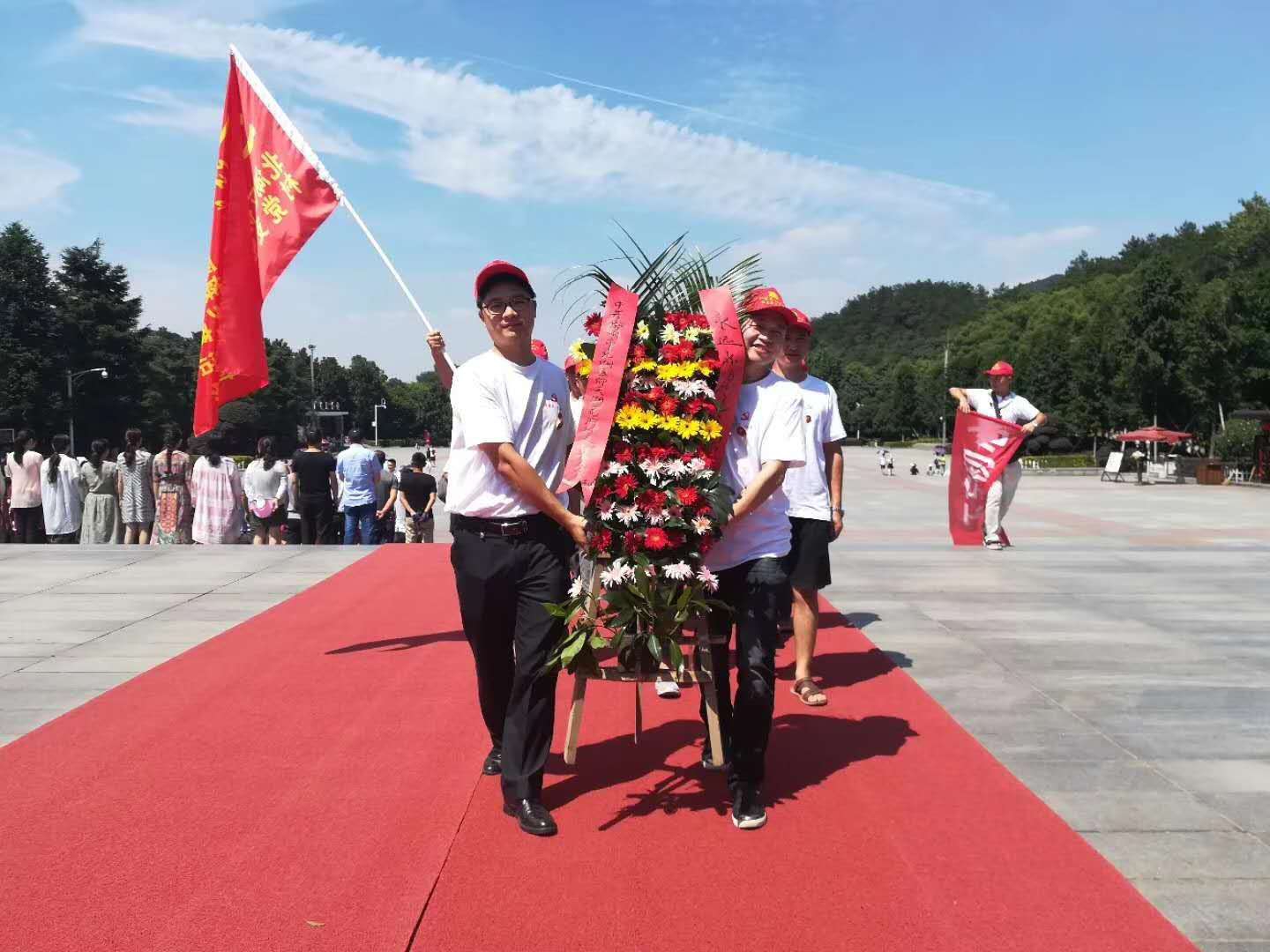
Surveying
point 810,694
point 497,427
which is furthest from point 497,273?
point 810,694

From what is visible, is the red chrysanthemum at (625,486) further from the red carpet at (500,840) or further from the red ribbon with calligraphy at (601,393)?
the red carpet at (500,840)

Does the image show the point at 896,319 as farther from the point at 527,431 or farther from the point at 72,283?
the point at 527,431

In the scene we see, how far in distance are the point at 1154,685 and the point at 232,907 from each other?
16.0 ft

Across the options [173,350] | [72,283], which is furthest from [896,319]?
[72,283]

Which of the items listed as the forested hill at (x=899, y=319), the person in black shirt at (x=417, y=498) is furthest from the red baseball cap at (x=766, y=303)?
the forested hill at (x=899, y=319)

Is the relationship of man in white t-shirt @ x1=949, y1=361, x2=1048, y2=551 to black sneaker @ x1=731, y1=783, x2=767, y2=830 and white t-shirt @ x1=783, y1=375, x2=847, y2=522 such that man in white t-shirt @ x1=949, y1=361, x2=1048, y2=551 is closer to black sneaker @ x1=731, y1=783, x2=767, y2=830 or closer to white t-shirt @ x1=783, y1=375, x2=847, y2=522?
white t-shirt @ x1=783, y1=375, x2=847, y2=522

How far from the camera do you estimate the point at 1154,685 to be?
5.74 m

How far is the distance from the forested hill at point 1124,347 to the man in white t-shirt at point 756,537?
3556mm

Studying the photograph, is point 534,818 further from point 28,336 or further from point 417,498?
point 28,336

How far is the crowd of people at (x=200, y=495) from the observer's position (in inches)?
466

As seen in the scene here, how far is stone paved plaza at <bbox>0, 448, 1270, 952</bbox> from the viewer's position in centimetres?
369

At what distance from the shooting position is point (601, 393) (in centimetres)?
377

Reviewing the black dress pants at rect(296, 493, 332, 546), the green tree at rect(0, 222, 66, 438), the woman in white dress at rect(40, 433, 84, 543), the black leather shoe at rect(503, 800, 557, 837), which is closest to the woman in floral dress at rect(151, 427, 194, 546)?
the woman in white dress at rect(40, 433, 84, 543)

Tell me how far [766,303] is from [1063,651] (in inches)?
154
